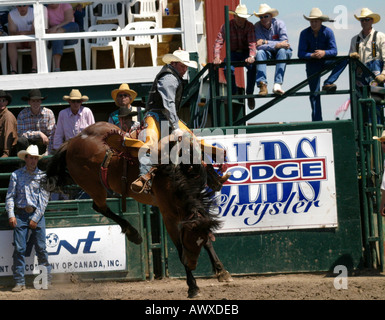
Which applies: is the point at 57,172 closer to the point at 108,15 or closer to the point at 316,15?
the point at 316,15

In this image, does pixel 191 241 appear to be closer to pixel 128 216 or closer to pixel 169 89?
pixel 169 89

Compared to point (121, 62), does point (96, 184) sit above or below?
below

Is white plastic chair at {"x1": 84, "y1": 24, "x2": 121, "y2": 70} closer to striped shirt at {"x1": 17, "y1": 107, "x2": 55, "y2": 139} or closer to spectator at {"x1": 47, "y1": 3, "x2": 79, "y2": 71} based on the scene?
spectator at {"x1": 47, "y1": 3, "x2": 79, "y2": 71}

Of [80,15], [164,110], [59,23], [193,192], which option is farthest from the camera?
[80,15]

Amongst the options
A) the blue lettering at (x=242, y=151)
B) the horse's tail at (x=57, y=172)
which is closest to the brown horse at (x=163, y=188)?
the horse's tail at (x=57, y=172)

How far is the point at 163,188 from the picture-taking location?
8.12 m

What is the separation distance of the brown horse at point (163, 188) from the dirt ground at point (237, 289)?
2.27 ft

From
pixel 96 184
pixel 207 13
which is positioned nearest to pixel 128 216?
pixel 96 184

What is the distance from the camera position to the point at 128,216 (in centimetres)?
1031

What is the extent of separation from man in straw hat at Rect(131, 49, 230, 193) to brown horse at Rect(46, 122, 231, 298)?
214 mm

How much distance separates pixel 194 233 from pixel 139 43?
5773mm

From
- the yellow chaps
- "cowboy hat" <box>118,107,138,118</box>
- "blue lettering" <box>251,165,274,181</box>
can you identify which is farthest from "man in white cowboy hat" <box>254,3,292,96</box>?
the yellow chaps

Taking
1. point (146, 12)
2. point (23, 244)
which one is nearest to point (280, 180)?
point (23, 244)

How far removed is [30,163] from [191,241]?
3412 millimetres
